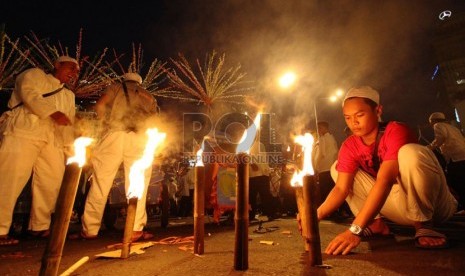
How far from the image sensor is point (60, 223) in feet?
5.58

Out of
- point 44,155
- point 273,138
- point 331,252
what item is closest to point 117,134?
point 44,155

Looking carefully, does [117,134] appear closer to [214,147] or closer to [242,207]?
[242,207]

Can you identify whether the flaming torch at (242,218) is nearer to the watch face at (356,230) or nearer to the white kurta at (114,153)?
the watch face at (356,230)

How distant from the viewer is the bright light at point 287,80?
12.3m

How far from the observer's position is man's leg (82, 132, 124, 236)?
13.0ft

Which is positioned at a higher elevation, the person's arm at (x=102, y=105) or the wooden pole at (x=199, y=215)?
the person's arm at (x=102, y=105)

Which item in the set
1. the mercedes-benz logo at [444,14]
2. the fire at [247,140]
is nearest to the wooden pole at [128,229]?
the fire at [247,140]

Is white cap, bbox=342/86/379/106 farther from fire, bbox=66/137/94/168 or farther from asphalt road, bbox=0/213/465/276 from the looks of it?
fire, bbox=66/137/94/168

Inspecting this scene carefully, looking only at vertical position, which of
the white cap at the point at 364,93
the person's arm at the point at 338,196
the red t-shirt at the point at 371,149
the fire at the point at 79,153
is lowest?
the person's arm at the point at 338,196

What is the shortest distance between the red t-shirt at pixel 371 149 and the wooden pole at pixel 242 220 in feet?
5.57

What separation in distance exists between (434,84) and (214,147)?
51.7 metres

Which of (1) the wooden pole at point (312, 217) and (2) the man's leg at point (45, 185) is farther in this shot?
(2) the man's leg at point (45, 185)

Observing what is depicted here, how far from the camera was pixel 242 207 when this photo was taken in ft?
7.36

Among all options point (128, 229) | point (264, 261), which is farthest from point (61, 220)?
point (264, 261)
